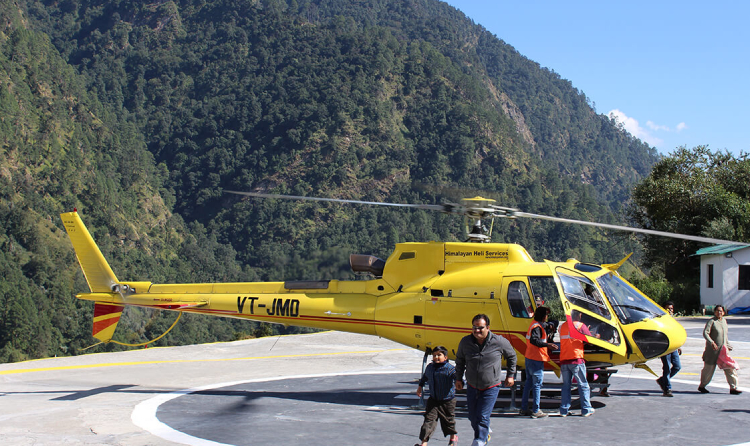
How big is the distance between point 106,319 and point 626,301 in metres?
9.86

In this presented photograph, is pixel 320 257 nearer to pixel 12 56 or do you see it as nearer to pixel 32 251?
pixel 32 251

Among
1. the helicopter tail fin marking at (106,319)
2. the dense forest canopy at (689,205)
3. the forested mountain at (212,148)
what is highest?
the forested mountain at (212,148)

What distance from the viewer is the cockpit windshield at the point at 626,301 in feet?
34.6

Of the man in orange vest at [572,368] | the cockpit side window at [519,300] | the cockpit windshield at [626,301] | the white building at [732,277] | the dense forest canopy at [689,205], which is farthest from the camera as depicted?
the dense forest canopy at [689,205]

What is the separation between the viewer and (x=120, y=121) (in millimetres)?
161250

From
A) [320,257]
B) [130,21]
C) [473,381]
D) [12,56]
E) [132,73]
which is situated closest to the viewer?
[473,381]

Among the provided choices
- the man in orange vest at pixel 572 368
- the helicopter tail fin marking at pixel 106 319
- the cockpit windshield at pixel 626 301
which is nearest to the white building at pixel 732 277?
the cockpit windshield at pixel 626 301

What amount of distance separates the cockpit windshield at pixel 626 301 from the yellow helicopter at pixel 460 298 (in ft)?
0.05

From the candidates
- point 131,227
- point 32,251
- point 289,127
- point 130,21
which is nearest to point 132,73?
point 130,21

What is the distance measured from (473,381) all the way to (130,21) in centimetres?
21111

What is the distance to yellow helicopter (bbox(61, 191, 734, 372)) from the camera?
10.4m

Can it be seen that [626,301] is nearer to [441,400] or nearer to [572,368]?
[572,368]

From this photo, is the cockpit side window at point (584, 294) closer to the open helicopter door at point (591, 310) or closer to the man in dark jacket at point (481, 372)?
the open helicopter door at point (591, 310)

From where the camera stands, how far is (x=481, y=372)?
756 centimetres
